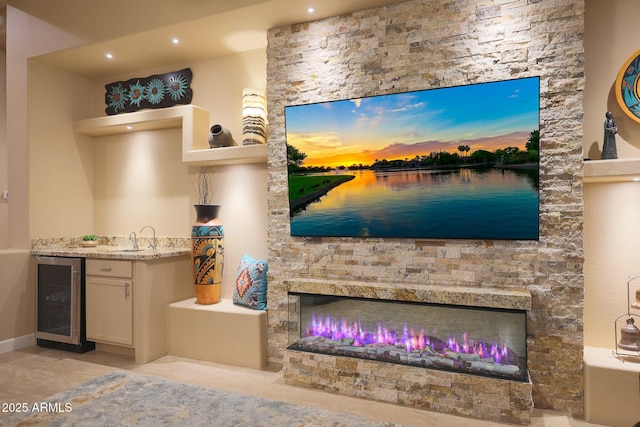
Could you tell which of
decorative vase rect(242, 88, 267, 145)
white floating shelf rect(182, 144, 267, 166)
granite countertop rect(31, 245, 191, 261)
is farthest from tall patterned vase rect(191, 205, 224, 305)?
decorative vase rect(242, 88, 267, 145)

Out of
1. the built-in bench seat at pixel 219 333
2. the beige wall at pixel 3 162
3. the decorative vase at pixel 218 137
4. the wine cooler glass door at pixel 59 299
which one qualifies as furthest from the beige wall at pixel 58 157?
the decorative vase at pixel 218 137

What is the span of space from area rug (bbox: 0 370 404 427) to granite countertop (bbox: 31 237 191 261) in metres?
1.12

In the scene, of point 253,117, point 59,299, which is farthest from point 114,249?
point 253,117

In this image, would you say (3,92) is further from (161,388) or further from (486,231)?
(486,231)

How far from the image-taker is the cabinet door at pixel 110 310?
12.3 feet

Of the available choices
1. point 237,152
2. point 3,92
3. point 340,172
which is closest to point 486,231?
point 340,172

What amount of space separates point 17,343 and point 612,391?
16.6 feet

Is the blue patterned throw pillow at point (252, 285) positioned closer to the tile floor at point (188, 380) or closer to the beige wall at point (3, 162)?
the tile floor at point (188, 380)

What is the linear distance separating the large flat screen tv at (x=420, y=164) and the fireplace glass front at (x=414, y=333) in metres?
0.54

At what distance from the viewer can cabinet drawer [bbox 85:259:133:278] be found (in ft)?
12.4

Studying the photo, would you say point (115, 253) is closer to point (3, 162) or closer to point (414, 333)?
point (3, 162)

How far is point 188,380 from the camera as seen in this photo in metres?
3.31

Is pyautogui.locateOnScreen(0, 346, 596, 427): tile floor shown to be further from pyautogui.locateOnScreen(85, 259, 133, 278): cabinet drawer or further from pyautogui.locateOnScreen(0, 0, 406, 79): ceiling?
pyautogui.locateOnScreen(0, 0, 406, 79): ceiling

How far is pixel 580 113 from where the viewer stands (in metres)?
2.69
